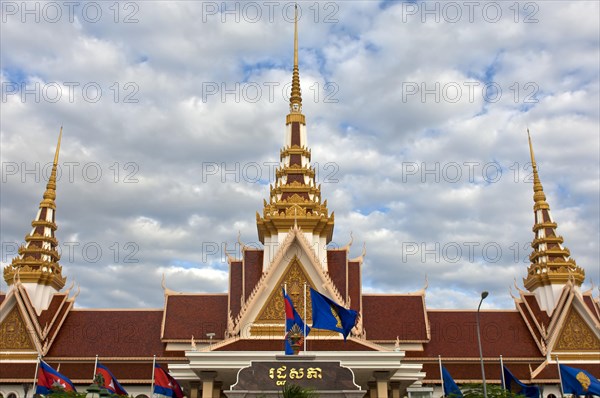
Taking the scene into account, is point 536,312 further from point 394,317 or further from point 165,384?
point 165,384

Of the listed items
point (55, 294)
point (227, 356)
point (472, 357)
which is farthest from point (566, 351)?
point (55, 294)

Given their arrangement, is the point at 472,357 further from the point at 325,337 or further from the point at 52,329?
the point at 52,329

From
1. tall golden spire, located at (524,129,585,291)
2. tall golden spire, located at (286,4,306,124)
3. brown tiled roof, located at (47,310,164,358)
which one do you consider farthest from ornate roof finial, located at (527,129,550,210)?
brown tiled roof, located at (47,310,164,358)

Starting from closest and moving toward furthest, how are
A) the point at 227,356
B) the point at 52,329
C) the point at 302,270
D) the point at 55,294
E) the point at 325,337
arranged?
the point at 227,356 < the point at 325,337 < the point at 302,270 < the point at 52,329 < the point at 55,294

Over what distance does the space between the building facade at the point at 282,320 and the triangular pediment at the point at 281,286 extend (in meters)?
0.06

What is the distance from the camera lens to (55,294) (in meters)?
40.1

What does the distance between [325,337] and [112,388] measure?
10221 mm

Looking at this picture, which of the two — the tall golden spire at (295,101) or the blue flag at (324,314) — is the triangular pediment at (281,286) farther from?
the tall golden spire at (295,101)

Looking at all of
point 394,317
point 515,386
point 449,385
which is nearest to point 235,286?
point 394,317

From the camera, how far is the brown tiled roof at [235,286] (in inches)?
1391

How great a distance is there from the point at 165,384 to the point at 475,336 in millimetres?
18440

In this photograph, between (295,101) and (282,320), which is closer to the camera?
(282,320)

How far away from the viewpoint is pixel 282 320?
32.0 meters

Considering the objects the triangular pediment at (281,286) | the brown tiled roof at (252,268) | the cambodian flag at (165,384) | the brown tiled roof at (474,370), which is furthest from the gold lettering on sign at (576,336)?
the cambodian flag at (165,384)
